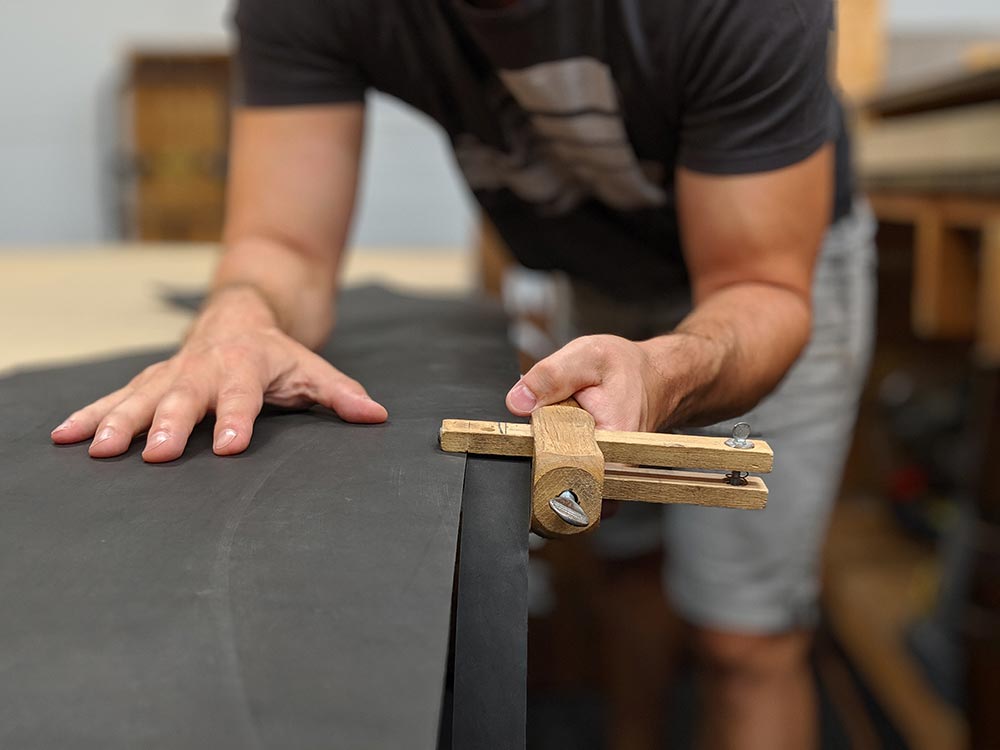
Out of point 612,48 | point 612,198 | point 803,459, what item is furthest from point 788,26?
point 803,459

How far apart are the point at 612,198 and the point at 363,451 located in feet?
1.62

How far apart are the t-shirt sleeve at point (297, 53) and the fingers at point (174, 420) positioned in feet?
1.36

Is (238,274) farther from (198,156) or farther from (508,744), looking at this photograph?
(198,156)

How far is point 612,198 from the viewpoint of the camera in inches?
39.6

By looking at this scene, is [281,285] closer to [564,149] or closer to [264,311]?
[264,311]

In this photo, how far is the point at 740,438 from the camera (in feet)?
1.83

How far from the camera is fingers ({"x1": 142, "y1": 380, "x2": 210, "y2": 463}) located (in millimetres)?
595

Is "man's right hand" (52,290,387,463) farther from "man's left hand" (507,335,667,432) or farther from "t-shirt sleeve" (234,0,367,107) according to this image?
"t-shirt sleeve" (234,0,367,107)

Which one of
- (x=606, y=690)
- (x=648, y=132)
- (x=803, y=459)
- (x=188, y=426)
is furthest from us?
(x=606, y=690)

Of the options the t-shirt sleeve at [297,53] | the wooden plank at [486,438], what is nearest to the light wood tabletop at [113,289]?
the t-shirt sleeve at [297,53]

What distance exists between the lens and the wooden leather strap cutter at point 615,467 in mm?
507

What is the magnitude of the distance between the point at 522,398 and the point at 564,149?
0.41 m

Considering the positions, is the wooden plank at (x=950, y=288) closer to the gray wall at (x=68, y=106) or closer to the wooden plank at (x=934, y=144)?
the wooden plank at (x=934, y=144)

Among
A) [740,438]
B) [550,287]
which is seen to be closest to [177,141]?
[550,287]
